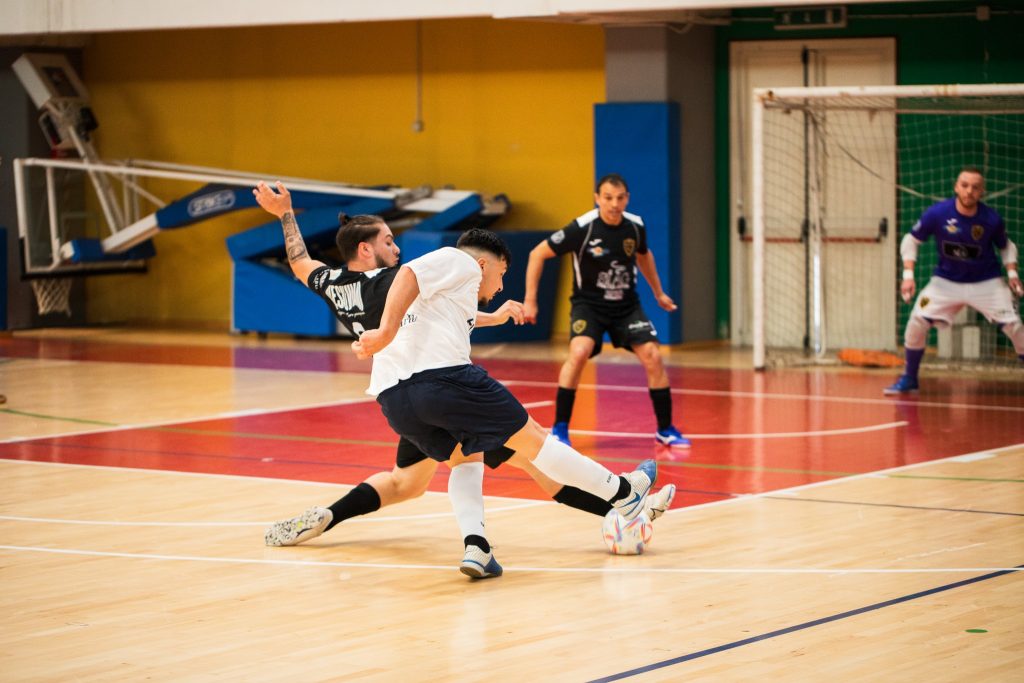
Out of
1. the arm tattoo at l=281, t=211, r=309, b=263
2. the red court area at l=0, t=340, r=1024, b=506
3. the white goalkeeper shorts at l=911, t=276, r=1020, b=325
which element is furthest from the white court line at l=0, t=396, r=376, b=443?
the white goalkeeper shorts at l=911, t=276, r=1020, b=325

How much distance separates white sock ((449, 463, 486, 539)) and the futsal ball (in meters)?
0.65

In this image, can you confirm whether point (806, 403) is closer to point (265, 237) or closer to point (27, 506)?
point (27, 506)

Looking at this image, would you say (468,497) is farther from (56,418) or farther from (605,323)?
(56,418)

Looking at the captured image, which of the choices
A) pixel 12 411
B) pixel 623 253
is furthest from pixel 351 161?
pixel 623 253

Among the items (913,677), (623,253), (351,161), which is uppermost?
(351,161)

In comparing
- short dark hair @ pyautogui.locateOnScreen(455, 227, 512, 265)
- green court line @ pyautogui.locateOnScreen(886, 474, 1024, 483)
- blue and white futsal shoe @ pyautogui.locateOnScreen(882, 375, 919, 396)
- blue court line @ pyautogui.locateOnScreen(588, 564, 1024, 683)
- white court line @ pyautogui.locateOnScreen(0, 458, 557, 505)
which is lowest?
blue court line @ pyautogui.locateOnScreen(588, 564, 1024, 683)

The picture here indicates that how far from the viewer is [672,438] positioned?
34.7 feet

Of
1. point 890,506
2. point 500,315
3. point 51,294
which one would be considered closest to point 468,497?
point 500,315

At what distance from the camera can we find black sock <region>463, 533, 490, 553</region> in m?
6.89

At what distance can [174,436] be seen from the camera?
1127cm

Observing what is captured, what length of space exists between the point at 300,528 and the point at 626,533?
1.54m

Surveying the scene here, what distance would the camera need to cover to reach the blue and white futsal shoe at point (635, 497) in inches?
289

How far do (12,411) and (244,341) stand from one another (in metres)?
6.20

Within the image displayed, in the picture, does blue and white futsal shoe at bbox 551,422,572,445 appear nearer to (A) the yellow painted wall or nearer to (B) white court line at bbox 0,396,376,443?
(B) white court line at bbox 0,396,376,443
